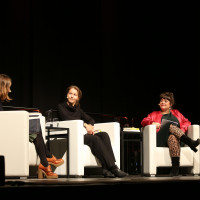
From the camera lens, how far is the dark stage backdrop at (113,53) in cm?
614

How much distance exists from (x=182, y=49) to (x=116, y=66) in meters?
1.12

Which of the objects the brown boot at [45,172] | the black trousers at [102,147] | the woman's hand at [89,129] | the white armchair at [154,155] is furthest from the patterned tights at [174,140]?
the brown boot at [45,172]

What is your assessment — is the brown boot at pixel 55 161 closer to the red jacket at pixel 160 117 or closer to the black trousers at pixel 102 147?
the black trousers at pixel 102 147

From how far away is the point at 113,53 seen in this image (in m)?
7.12

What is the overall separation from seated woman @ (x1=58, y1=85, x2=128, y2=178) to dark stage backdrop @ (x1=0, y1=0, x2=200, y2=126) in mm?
1376

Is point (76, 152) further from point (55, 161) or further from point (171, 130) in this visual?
point (171, 130)

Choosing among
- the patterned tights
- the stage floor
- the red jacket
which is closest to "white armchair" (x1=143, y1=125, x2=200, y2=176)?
the patterned tights

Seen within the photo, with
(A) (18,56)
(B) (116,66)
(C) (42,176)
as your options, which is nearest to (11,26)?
(A) (18,56)

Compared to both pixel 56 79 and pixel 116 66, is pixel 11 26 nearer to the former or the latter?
pixel 56 79

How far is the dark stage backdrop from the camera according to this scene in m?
6.14

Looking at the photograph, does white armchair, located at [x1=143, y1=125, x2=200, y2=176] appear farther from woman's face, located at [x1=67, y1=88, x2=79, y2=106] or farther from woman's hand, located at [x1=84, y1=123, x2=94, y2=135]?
woman's face, located at [x1=67, y1=88, x2=79, y2=106]

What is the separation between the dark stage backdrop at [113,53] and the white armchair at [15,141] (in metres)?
2.42

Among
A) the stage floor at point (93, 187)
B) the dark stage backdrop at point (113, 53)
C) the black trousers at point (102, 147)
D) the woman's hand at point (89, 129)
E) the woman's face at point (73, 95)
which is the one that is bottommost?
the stage floor at point (93, 187)

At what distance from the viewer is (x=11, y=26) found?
5855 millimetres
